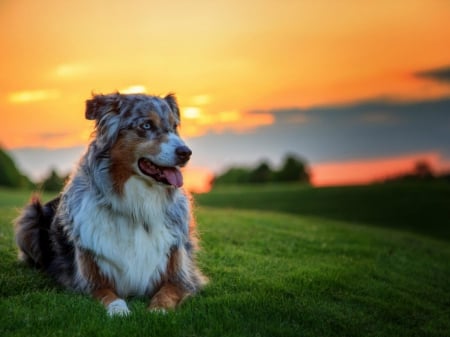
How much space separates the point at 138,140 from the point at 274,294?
3067 millimetres

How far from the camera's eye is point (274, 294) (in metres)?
8.75

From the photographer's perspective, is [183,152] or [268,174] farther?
[268,174]

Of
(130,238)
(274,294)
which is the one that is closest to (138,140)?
(130,238)

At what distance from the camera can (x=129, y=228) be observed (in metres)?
7.75

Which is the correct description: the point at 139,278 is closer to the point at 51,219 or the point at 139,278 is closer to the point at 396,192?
the point at 51,219

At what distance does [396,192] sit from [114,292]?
2982 cm

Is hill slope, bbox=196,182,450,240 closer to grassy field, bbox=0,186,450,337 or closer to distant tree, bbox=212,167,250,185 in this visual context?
distant tree, bbox=212,167,250,185

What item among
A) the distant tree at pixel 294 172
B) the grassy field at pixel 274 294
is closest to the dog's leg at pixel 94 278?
the grassy field at pixel 274 294

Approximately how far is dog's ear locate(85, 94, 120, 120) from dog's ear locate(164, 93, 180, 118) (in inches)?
28.9

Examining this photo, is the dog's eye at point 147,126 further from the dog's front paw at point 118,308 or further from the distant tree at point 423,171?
the distant tree at point 423,171

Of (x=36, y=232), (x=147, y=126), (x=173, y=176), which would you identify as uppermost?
(x=147, y=126)

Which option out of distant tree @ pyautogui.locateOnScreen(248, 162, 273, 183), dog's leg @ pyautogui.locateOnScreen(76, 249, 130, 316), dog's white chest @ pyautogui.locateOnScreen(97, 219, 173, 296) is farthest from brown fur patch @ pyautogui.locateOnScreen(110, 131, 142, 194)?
distant tree @ pyautogui.locateOnScreen(248, 162, 273, 183)

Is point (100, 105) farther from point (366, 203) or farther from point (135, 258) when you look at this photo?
point (366, 203)

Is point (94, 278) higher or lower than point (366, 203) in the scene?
lower
